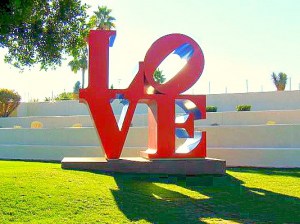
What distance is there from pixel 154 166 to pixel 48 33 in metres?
6.31

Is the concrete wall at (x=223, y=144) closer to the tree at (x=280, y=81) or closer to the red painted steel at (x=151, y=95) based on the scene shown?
the red painted steel at (x=151, y=95)

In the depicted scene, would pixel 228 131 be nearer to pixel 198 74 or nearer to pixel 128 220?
pixel 198 74

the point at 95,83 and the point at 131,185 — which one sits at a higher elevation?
the point at 95,83

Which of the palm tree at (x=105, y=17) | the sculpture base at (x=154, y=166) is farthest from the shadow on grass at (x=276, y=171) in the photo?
the palm tree at (x=105, y=17)

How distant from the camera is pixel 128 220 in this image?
9820mm

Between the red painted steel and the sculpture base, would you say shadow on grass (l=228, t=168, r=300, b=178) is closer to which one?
the sculpture base

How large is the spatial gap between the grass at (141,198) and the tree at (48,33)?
382 cm

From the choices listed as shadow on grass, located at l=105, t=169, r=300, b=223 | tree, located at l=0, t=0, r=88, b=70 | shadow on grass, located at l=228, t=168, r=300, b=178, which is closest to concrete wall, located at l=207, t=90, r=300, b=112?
shadow on grass, located at l=228, t=168, r=300, b=178

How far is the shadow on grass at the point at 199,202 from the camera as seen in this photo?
1035 centimetres

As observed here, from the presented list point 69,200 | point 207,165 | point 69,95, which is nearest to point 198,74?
A: point 207,165

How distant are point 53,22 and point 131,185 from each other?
18.2 feet

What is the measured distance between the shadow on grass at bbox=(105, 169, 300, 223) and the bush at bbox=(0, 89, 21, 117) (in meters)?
23.3

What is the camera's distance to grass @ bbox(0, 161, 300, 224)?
10.1 meters

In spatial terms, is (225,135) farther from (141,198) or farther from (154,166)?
(141,198)
